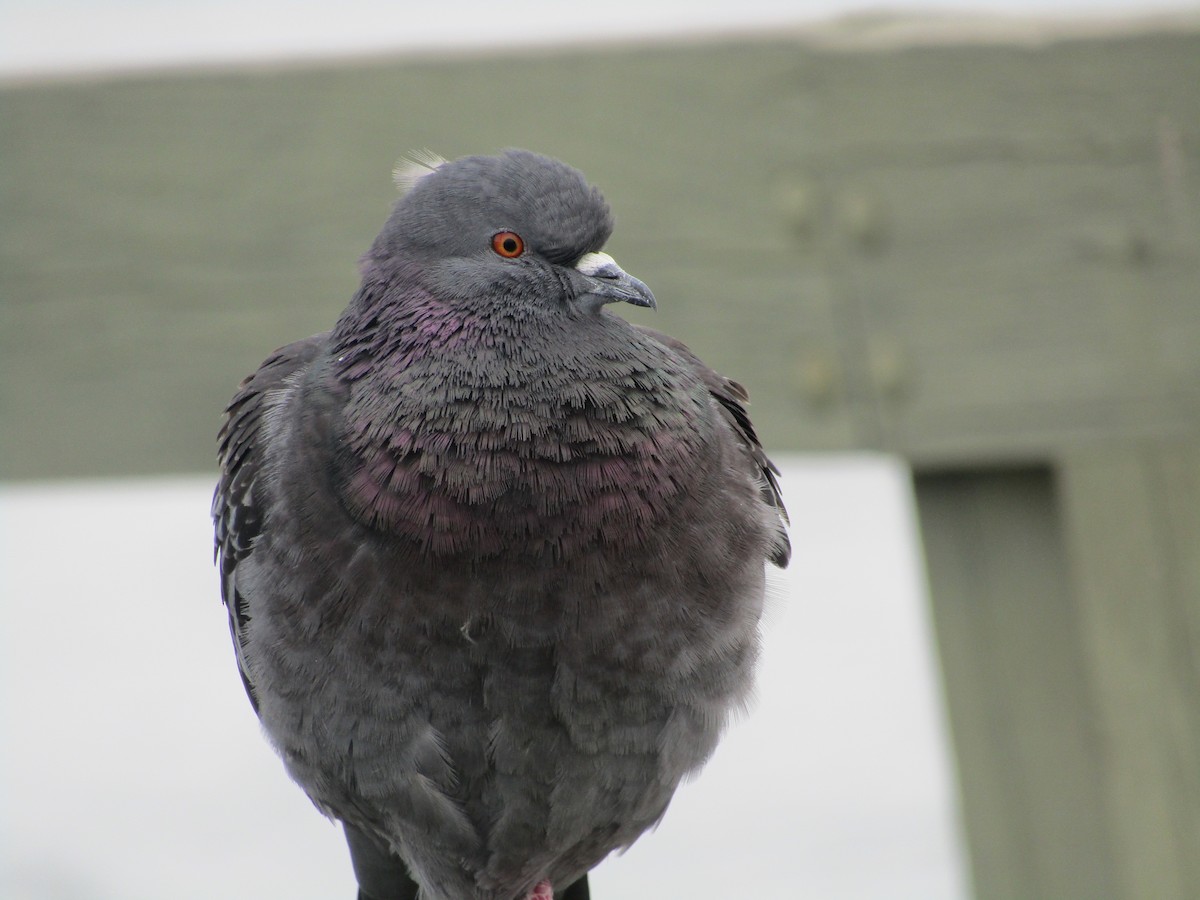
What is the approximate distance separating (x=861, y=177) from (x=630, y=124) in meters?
0.60

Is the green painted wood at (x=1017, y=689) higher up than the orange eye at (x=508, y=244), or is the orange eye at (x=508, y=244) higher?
the orange eye at (x=508, y=244)

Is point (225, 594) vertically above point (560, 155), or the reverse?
point (560, 155)

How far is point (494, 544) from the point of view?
3.27 meters

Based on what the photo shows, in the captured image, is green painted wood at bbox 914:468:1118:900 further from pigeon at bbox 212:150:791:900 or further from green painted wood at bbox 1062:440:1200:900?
→ pigeon at bbox 212:150:791:900

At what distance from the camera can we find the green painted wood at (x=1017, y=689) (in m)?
4.17

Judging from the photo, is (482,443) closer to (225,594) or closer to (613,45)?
(225,594)

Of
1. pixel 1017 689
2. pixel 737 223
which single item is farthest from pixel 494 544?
pixel 1017 689

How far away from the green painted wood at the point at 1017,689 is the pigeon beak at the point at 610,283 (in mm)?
1105

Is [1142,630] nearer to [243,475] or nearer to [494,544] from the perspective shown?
[494,544]

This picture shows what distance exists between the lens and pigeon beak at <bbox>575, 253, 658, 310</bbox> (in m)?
3.48

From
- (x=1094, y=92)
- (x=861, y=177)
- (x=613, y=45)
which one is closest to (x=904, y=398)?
(x=861, y=177)

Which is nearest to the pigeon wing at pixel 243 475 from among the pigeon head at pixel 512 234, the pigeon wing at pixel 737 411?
the pigeon head at pixel 512 234

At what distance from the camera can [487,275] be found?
138 inches

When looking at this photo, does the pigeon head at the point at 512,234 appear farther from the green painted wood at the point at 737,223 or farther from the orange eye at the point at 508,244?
the green painted wood at the point at 737,223
